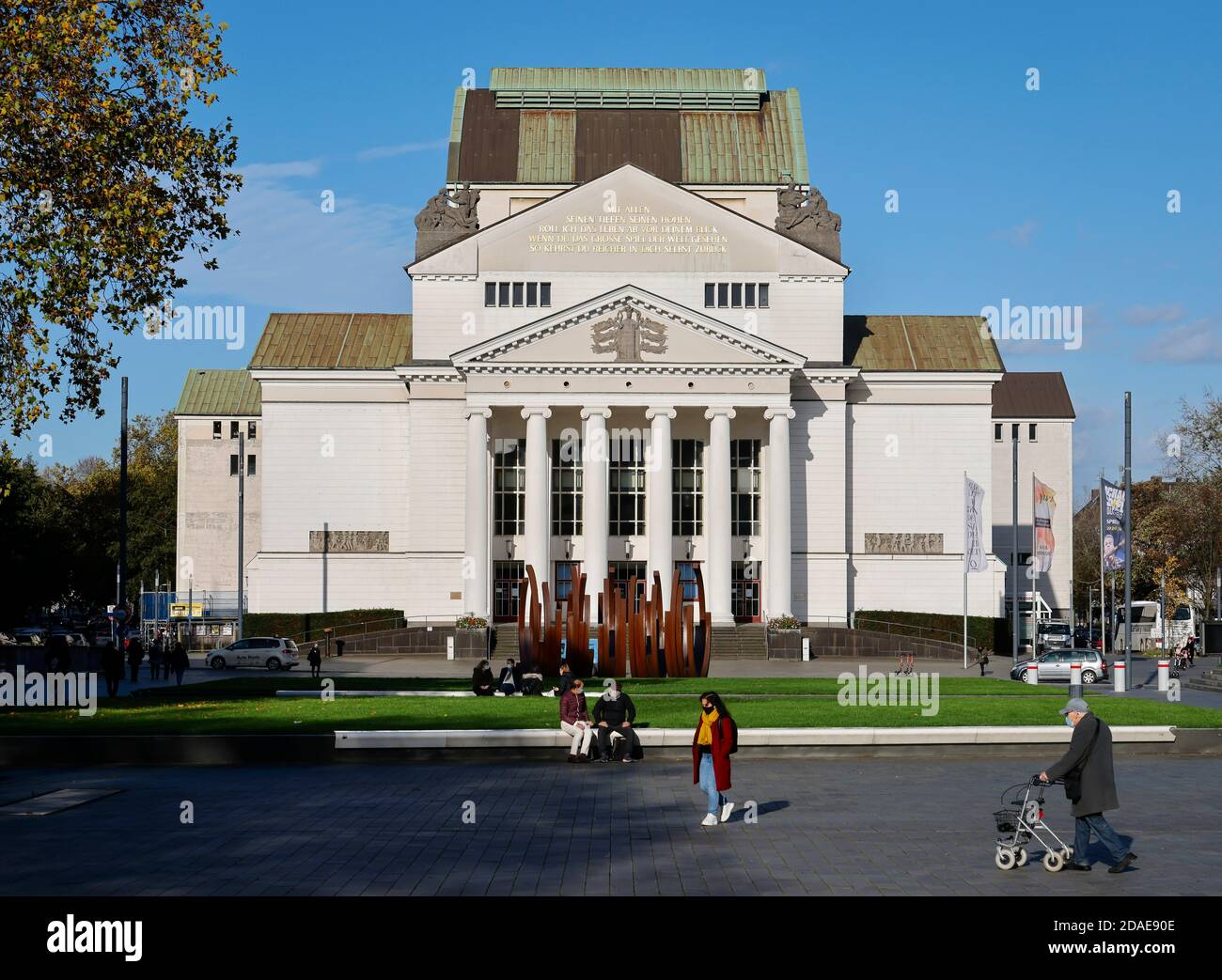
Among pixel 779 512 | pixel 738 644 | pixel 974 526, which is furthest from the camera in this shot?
pixel 779 512

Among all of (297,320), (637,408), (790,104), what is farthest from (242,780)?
(790,104)

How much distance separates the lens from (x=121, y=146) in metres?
29.0

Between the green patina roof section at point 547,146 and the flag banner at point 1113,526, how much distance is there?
3956 cm

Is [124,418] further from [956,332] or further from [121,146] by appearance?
[956,332]

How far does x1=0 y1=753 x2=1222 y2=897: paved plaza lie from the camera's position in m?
15.3

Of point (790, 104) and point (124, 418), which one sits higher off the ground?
point (790, 104)

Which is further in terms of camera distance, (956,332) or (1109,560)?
(956,332)

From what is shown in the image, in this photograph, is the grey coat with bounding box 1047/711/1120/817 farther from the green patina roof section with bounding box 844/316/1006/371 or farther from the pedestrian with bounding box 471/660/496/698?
the green patina roof section with bounding box 844/316/1006/371

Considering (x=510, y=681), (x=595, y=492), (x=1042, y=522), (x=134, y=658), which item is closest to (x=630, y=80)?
(x=595, y=492)

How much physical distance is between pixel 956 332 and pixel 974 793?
197 ft

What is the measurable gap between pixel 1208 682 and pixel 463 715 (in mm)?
30883

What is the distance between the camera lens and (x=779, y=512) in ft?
232

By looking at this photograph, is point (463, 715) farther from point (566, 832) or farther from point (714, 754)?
point (566, 832)

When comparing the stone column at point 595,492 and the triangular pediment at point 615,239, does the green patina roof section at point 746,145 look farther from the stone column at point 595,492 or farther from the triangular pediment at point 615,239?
the stone column at point 595,492
